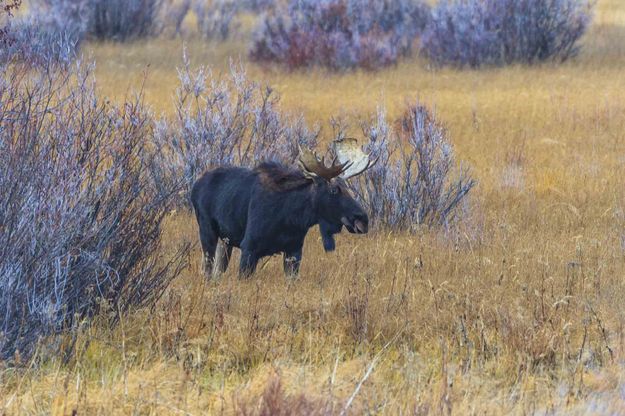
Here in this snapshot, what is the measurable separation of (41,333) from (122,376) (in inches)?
23.0

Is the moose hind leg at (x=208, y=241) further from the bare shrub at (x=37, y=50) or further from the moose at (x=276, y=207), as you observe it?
the bare shrub at (x=37, y=50)

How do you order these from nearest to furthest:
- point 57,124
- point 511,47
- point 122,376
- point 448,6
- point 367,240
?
point 122,376, point 57,124, point 367,240, point 511,47, point 448,6

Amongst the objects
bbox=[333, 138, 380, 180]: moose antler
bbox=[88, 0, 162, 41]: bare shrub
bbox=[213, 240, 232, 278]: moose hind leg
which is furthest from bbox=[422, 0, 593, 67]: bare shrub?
bbox=[333, 138, 380, 180]: moose antler

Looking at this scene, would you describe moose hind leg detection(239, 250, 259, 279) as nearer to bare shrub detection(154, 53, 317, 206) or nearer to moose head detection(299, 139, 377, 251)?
moose head detection(299, 139, 377, 251)

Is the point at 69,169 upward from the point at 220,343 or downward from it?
upward

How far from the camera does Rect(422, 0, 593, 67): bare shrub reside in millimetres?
22000

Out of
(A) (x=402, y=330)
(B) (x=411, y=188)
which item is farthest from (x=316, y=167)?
(B) (x=411, y=188)

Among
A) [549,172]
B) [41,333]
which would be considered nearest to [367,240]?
[549,172]

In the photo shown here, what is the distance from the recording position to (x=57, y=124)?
272 inches

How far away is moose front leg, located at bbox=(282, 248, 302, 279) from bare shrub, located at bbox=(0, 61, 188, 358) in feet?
3.06

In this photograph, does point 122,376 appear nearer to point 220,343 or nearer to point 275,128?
point 220,343

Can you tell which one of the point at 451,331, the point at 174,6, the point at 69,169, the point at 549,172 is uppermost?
the point at 69,169

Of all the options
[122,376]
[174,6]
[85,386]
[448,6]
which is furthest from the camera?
[174,6]

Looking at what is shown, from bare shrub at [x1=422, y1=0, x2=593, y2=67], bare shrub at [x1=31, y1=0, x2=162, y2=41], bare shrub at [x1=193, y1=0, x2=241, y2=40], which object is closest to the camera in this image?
bare shrub at [x1=422, y1=0, x2=593, y2=67]
